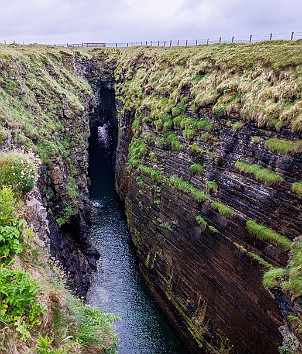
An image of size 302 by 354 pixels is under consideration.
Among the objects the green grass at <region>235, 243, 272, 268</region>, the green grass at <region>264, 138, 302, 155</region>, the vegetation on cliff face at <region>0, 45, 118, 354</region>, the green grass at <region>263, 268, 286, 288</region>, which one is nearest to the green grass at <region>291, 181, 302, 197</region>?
the green grass at <region>264, 138, 302, 155</region>

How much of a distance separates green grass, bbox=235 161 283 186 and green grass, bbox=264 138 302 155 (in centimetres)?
112

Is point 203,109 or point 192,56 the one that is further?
point 192,56

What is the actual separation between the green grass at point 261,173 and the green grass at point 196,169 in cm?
377

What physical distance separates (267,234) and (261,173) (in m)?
3.05

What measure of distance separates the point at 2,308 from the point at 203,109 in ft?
64.5

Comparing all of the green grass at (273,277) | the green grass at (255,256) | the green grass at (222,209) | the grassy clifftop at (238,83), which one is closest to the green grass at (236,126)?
the grassy clifftop at (238,83)

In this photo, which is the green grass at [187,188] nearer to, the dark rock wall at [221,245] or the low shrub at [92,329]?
the dark rock wall at [221,245]

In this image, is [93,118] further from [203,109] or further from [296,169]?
[296,169]

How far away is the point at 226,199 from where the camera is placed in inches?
803

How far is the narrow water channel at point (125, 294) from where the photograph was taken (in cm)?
2339

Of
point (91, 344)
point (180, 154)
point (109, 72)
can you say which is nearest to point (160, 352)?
point (180, 154)

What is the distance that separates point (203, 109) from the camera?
951 inches

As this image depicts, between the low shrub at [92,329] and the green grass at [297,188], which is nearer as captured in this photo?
the low shrub at [92,329]

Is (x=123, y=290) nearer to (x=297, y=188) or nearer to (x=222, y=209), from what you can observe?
(x=222, y=209)
